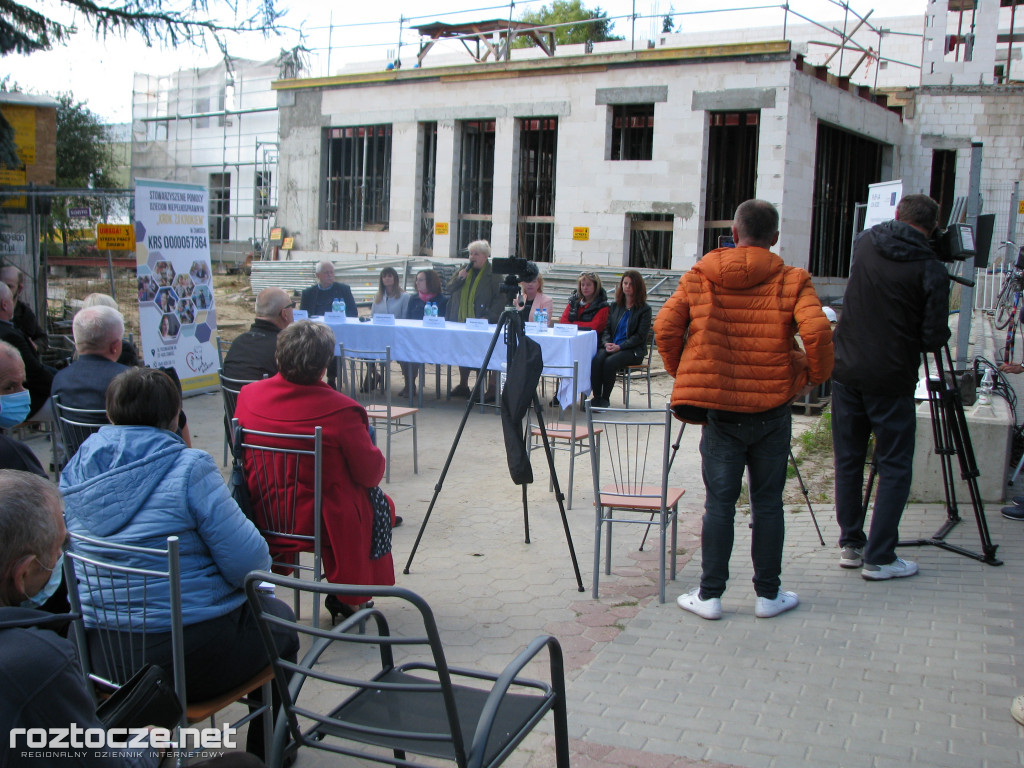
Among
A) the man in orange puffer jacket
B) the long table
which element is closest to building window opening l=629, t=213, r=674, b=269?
the long table

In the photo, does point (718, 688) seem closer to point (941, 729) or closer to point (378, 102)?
point (941, 729)

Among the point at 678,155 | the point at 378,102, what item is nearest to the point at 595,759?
the point at 678,155

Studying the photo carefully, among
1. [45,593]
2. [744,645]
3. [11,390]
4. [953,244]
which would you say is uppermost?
[953,244]

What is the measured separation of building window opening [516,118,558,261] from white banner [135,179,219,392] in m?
8.93

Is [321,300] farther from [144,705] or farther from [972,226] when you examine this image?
[144,705]

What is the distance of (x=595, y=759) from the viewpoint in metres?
3.06

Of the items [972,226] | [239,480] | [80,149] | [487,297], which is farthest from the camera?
[80,149]

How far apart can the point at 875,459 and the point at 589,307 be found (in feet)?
18.3

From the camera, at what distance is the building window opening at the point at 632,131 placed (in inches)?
650

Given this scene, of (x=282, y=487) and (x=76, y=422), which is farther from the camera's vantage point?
(x=76, y=422)

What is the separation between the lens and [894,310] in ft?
15.2

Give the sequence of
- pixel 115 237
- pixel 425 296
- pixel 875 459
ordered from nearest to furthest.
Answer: pixel 875 459, pixel 115 237, pixel 425 296

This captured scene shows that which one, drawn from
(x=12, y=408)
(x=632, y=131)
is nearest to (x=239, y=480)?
(x=12, y=408)

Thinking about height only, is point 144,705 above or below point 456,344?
below
